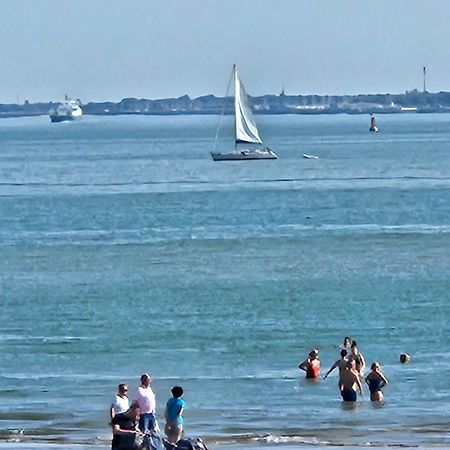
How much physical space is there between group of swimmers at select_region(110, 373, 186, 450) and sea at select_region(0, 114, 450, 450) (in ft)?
4.62

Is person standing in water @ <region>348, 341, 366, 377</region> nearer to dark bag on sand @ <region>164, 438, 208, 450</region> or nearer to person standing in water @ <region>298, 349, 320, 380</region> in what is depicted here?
person standing in water @ <region>298, 349, 320, 380</region>

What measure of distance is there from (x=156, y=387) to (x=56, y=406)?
3.48 metres

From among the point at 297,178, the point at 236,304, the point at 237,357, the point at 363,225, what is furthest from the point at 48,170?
the point at 237,357

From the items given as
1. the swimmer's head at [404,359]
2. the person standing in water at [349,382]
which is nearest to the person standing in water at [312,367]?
the person standing in water at [349,382]

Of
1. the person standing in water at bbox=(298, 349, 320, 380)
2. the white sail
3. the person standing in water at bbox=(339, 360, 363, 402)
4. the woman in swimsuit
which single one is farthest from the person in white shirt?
the white sail

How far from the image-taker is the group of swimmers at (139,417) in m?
26.3

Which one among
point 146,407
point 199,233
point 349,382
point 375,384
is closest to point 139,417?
point 146,407

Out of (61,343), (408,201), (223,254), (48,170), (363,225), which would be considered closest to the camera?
(61,343)

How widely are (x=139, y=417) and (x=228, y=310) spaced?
24.1 meters

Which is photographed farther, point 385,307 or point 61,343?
point 385,307

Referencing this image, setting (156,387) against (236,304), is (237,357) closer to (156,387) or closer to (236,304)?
(156,387)

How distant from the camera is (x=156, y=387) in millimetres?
38438

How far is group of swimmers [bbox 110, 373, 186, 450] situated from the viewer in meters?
26.3

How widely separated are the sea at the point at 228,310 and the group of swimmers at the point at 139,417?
141 centimetres
